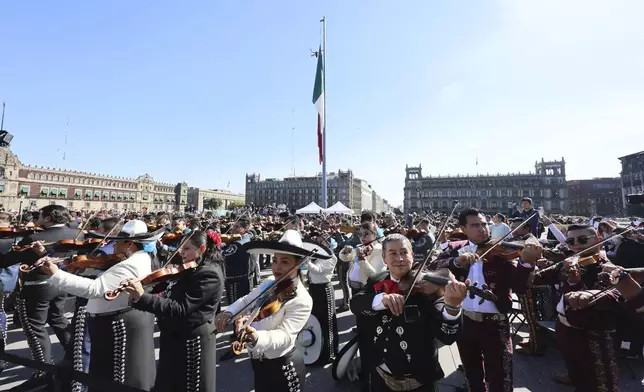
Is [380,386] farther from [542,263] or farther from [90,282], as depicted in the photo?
[90,282]

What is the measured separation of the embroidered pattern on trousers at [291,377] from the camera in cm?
237

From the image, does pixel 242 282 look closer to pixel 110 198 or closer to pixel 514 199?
pixel 514 199

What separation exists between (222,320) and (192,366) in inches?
33.6

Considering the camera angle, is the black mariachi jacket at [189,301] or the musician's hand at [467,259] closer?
the black mariachi jacket at [189,301]

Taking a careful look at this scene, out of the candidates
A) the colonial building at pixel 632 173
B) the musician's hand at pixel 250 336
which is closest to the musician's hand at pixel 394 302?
the musician's hand at pixel 250 336

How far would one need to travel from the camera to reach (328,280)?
4578mm

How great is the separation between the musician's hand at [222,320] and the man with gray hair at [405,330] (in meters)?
0.96

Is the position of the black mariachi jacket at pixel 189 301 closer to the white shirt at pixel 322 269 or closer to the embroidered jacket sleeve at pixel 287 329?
the embroidered jacket sleeve at pixel 287 329

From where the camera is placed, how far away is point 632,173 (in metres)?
63.6

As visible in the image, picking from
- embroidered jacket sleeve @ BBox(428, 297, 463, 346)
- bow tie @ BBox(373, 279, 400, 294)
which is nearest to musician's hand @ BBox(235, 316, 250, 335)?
bow tie @ BBox(373, 279, 400, 294)

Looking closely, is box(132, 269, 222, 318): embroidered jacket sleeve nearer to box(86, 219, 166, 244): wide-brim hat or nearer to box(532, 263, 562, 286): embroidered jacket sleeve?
box(86, 219, 166, 244): wide-brim hat

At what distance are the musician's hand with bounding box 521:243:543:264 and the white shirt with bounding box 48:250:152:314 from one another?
385 centimetres

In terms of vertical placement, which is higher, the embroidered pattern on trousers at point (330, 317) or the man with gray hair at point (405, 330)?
the man with gray hair at point (405, 330)

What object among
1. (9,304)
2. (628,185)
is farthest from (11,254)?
(628,185)
